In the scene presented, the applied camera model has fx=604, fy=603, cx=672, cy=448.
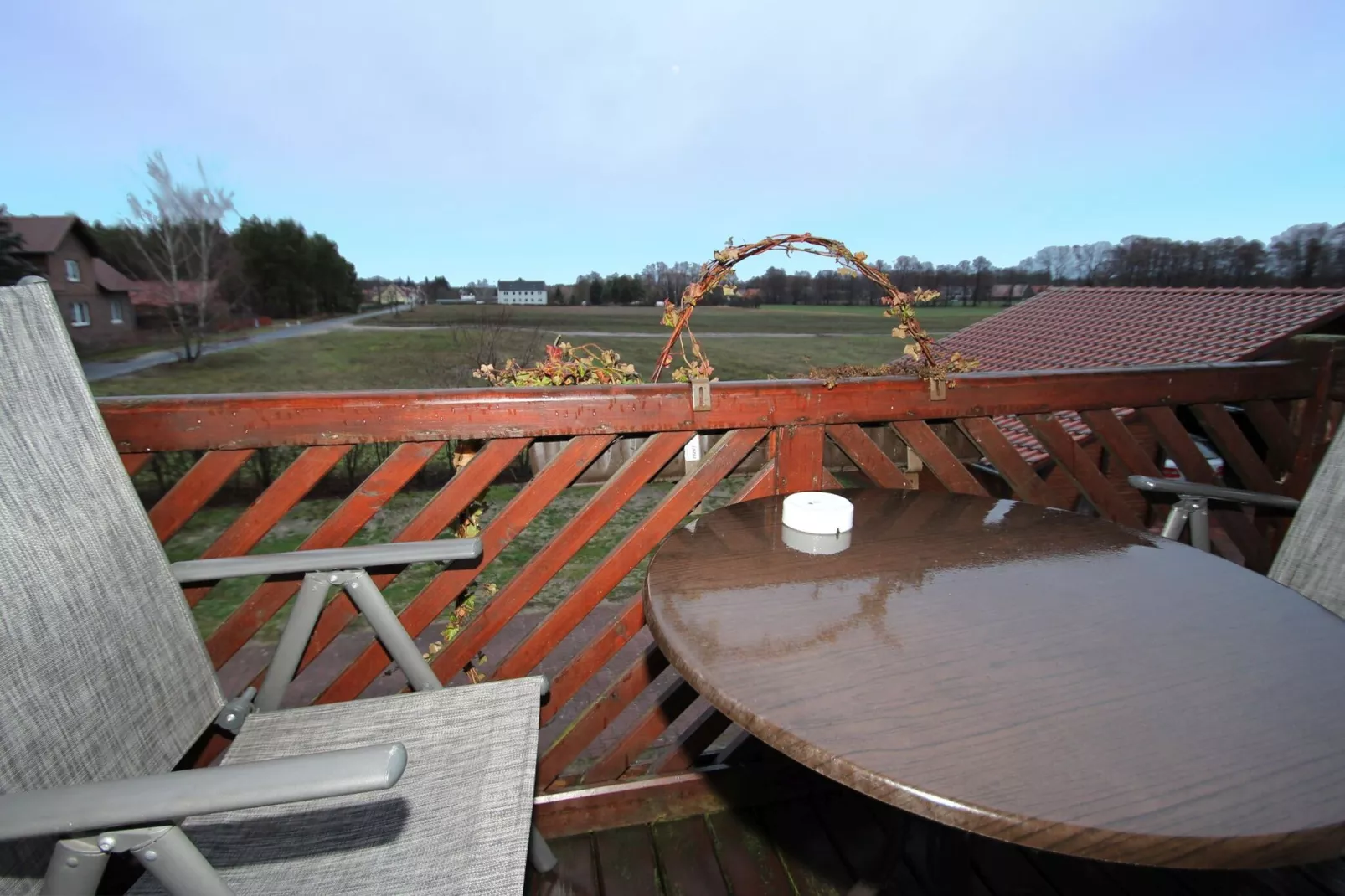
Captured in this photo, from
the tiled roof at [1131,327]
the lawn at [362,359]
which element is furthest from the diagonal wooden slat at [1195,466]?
the tiled roof at [1131,327]

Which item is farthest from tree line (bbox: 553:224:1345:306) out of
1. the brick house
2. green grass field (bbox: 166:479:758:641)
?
the brick house

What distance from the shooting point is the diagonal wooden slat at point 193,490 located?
3.37 ft

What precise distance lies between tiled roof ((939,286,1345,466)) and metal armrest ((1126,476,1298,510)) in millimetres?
7858

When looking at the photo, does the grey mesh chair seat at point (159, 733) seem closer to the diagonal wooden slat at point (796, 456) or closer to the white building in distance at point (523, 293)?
the diagonal wooden slat at point (796, 456)

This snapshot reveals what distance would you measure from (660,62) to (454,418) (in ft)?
25.4

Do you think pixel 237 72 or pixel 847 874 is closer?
pixel 847 874

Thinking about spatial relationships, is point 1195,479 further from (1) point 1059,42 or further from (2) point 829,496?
(1) point 1059,42

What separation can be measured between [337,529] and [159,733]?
0.37 metres

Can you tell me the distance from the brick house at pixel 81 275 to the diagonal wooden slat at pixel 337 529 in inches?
293

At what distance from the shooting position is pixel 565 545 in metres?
1.20

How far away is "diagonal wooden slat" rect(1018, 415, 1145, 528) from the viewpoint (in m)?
1.42

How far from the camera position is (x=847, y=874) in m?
1.19

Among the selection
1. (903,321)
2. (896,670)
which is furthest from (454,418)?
(903,321)

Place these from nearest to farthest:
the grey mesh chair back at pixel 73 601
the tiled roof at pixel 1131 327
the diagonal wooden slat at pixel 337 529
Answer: the grey mesh chair back at pixel 73 601 < the diagonal wooden slat at pixel 337 529 < the tiled roof at pixel 1131 327
